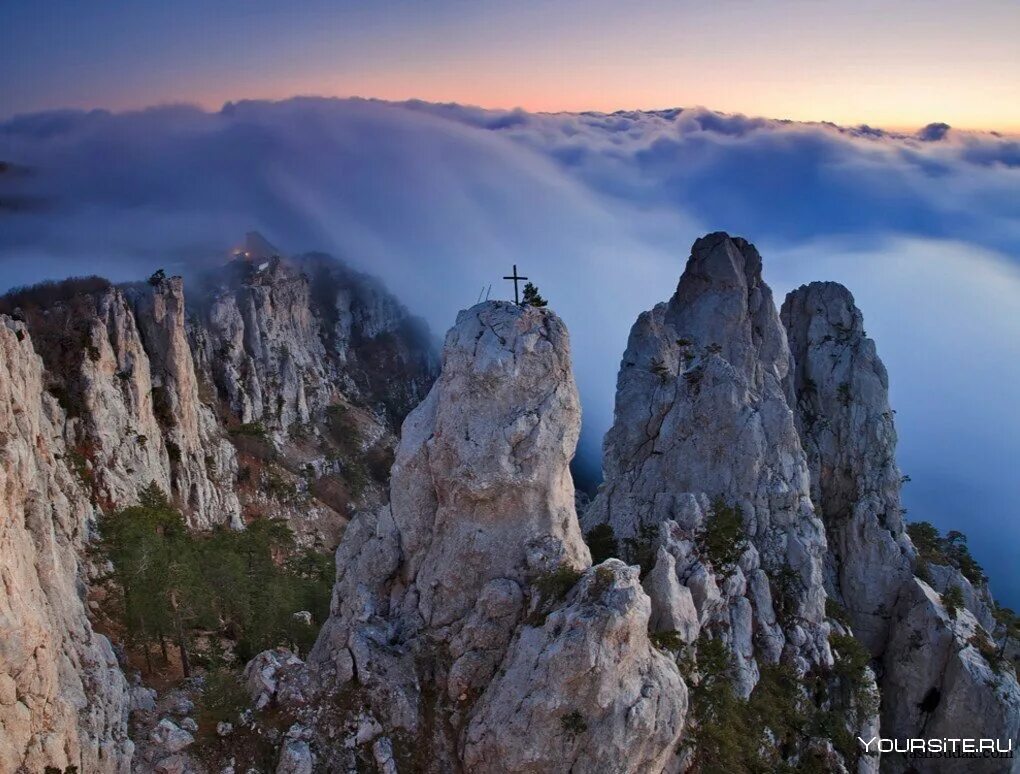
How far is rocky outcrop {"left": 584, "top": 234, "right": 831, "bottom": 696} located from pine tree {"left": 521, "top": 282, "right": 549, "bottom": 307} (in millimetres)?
13699

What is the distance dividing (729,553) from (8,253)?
357ft

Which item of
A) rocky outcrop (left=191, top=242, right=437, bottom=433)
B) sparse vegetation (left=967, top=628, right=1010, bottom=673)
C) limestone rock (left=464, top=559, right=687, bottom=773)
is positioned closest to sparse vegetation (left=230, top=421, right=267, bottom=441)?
rocky outcrop (left=191, top=242, right=437, bottom=433)

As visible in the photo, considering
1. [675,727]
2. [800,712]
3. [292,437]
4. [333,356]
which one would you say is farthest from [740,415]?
[333,356]

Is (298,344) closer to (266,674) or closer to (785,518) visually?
(785,518)

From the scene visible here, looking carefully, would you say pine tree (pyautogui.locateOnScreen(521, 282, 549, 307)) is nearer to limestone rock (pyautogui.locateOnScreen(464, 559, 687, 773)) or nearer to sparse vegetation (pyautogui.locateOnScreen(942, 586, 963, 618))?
limestone rock (pyautogui.locateOnScreen(464, 559, 687, 773))

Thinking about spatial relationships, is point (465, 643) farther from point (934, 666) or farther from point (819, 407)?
point (819, 407)

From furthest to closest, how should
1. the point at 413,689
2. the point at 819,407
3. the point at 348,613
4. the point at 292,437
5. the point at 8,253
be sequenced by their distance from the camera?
1. the point at 292,437
2. the point at 8,253
3. the point at 819,407
4. the point at 348,613
5. the point at 413,689

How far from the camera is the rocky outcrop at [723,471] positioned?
133ft

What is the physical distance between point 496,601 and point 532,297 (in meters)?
12.1

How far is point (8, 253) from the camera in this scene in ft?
359

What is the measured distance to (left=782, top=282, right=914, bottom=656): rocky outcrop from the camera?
2087 inches

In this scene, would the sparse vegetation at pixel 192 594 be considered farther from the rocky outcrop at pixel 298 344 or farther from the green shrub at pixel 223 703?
the rocky outcrop at pixel 298 344

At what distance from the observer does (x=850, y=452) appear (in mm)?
58406

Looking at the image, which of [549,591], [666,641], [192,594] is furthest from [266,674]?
[666,641]
